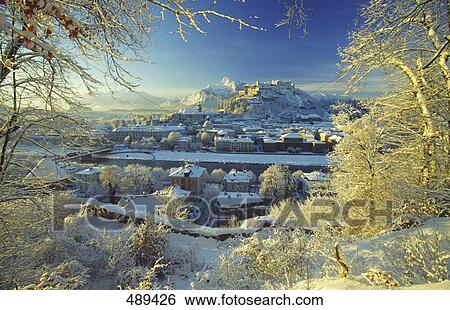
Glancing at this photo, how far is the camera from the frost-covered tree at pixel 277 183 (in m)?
15.5

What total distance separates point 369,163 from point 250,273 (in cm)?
415

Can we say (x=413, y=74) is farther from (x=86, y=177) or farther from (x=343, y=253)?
(x=86, y=177)

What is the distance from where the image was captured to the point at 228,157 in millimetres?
17094

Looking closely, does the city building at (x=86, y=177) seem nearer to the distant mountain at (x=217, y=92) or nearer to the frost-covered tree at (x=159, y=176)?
the distant mountain at (x=217, y=92)

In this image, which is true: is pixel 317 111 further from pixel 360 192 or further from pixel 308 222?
pixel 308 222

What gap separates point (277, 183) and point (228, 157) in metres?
3.17

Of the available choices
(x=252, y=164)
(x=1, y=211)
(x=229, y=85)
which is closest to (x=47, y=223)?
(x=1, y=211)

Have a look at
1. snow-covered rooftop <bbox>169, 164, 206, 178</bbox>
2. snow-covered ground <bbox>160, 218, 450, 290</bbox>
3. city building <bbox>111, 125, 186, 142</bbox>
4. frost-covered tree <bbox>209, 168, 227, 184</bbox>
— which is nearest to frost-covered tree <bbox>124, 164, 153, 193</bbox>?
snow-covered rooftop <bbox>169, 164, 206, 178</bbox>

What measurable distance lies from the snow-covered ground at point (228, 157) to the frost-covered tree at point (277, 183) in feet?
2.34

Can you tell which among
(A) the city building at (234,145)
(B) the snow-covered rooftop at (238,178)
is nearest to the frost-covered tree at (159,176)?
(B) the snow-covered rooftop at (238,178)

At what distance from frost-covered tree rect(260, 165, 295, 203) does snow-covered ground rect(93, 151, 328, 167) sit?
2.34 feet

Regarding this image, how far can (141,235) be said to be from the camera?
19.8ft
